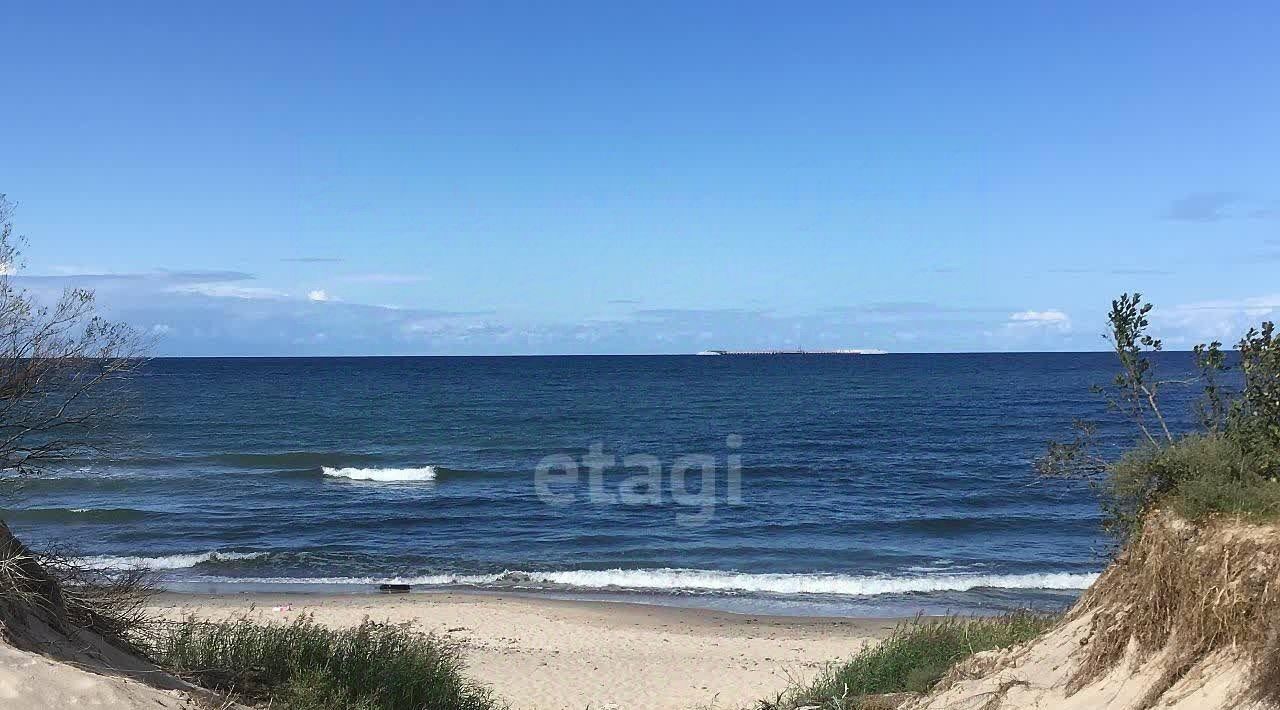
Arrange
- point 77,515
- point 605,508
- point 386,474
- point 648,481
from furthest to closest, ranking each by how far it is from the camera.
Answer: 1. point 386,474
2. point 648,481
3. point 605,508
4. point 77,515

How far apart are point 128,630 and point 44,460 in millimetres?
2307

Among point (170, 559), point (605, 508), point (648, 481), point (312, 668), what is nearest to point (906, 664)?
point (312, 668)

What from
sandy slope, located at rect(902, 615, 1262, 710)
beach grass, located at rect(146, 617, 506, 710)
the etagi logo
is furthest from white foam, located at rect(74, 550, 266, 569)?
sandy slope, located at rect(902, 615, 1262, 710)

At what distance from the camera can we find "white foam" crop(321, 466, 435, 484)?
34.7 m

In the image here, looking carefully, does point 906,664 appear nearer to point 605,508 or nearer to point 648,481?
point 605,508

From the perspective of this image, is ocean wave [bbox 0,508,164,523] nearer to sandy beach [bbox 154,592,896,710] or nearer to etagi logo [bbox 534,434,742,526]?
sandy beach [bbox 154,592,896,710]

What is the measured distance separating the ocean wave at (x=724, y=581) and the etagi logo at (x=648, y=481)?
5136 mm

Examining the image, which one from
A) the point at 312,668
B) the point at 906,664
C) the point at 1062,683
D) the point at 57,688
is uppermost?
the point at 57,688

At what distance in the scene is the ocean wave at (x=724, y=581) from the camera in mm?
19359

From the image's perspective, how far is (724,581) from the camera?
2023 centimetres

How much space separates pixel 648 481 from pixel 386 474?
978 cm

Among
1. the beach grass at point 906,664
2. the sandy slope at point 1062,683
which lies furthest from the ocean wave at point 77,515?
the sandy slope at point 1062,683

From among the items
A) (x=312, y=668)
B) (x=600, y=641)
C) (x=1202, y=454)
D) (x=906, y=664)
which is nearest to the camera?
(x=1202, y=454)

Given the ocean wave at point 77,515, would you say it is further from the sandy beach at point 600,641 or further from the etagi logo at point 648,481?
the etagi logo at point 648,481
